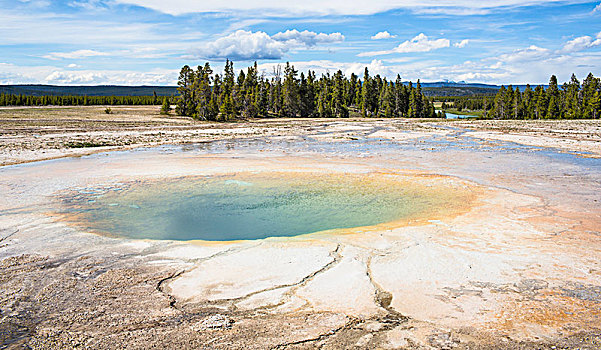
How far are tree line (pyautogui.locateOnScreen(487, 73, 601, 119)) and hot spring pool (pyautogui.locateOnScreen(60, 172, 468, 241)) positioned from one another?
75.6m

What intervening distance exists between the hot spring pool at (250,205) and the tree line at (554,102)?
75586mm

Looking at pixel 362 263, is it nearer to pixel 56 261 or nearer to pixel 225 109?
pixel 56 261

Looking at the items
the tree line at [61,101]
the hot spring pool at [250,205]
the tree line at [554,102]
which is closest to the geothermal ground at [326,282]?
the hot spring pool at [250,205]

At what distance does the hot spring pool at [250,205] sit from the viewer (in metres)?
9.41

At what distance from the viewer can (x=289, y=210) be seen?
10938mm

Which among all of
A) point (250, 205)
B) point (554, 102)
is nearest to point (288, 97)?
point (554, 102)

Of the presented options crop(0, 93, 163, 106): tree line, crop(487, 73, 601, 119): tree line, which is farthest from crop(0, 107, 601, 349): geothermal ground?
crop(0, 93, 163, 106): tree line

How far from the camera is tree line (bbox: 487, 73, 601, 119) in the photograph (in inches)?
2933

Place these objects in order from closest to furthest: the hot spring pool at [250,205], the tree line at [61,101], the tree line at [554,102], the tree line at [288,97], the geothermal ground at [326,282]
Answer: the geothermal ground at [326,282] → the hot spring pool at [250,205] → the tree line at [288,97] → the tree line at [554,102] → the tree line at [61,101]

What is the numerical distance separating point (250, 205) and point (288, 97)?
214 ft

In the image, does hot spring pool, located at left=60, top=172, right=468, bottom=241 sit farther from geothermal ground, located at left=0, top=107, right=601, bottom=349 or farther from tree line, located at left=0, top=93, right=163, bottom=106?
tree line, located at left=0, top=93, right=163, bottom=106

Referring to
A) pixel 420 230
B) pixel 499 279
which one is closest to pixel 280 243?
pixel 420 230

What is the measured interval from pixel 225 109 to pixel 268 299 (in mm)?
53153

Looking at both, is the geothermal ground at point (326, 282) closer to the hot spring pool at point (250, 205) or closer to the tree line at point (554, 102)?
the hot spring pool at point (250, 205)
